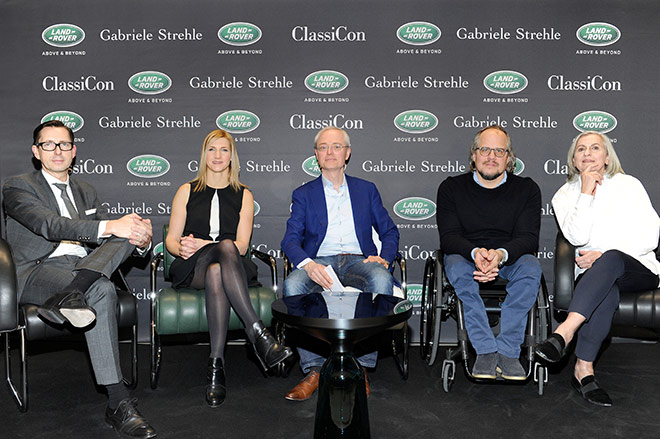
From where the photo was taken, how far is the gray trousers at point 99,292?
2463mm

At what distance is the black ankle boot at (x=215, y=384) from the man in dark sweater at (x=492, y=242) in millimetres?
1246

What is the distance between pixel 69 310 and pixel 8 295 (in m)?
0.36

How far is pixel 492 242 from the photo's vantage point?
127 inches

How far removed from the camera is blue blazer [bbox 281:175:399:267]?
3361 millimetres

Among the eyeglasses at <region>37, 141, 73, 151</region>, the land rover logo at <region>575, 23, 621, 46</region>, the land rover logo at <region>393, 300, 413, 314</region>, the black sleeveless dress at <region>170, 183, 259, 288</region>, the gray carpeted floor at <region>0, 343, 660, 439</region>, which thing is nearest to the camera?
the land rover logo at <region>393, 300, 413, 314</region>

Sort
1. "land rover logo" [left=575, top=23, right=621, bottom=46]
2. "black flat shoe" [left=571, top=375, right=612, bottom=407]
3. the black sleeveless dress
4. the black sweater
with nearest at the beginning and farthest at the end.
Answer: "black flat shoe" [left=571, top=375, right=612, bottom=407] → the black sweater → the black sleeveless dress → "land rover logo" [left=575, top=23, right=621, bottom=46]

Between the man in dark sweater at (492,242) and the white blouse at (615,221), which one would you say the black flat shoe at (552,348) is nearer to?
the man in dark sweater at (492,242)

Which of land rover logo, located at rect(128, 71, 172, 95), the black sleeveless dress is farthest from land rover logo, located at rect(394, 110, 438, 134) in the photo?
land rover logo, located at rect(128, 71, 172, 95)

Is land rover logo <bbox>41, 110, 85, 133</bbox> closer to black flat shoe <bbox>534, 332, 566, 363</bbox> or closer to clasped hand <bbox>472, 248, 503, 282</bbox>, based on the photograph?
clasped hand <bbox>472, 248, 503, 282</bbox>

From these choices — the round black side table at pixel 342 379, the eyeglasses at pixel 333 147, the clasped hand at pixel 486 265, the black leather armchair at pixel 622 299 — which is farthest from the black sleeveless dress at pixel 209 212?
the black leather armchair at pixel 622 299

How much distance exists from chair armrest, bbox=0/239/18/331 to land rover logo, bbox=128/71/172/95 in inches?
69.6

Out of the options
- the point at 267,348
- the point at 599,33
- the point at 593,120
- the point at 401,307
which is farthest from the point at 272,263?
the point at 599,33

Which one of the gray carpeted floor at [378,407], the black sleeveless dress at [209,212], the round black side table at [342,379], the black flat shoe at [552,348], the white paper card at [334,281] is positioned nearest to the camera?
the round black side table at [342,379]

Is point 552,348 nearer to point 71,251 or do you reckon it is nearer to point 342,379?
point 342,379
